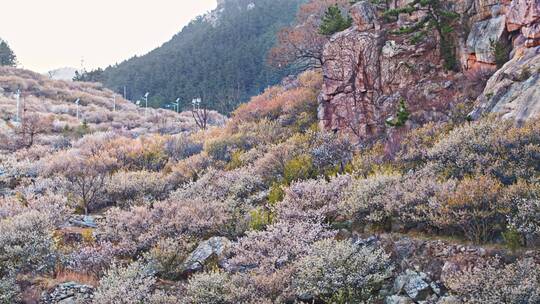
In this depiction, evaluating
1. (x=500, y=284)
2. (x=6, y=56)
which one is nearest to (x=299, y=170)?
(x=500, y=284)

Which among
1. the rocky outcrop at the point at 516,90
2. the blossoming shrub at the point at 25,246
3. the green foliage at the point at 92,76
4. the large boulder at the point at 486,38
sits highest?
the green foliage at the point at 92,76

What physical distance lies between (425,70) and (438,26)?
52.3 inches

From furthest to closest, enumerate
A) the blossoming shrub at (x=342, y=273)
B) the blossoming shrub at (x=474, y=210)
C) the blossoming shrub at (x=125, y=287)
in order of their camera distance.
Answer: the blossoming shrub at (x=125, y=287)
the blossoming shrub at (x=474, y=210)
the blossoming shrub at (x=342, y=273)

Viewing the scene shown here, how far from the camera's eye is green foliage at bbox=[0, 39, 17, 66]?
5884 centimetres

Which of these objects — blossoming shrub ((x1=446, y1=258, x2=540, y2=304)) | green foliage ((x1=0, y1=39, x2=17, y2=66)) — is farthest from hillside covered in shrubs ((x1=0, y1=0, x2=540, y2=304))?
green foliage ((x1=0, y1=39, x2=17, y2=66))

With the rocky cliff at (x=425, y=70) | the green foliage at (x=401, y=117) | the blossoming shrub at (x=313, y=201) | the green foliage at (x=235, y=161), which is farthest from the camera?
the green foliage at (x=235, y=161)

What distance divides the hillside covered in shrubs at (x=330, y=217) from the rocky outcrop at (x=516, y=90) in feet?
0.28

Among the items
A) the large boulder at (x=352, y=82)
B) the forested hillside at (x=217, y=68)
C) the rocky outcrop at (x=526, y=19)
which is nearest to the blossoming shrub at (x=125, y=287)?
the large boulder at (x=352, y=82)

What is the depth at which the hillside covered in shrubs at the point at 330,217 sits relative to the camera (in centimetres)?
657

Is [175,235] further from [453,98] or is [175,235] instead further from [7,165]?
[7,165]

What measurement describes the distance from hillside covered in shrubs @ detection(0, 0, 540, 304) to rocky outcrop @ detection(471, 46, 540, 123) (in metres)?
0.09

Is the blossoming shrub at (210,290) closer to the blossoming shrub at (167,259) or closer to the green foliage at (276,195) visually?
the blossoming shrub at (167,259)

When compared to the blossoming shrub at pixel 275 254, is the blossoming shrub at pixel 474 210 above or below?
above

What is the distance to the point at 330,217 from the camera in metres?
9.03
